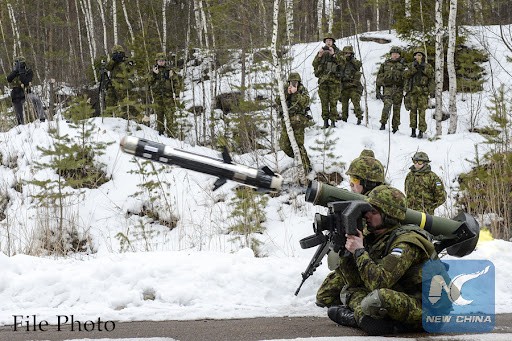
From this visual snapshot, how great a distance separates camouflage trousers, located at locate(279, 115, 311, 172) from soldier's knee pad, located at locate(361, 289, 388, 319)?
8249 mm

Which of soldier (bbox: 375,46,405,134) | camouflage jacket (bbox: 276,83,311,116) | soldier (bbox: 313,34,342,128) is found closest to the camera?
camouflage jacket (bbox: 276,83,311,116)

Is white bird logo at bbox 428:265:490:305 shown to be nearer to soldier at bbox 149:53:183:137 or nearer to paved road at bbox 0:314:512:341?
paved road at bbox 0:314:512:341

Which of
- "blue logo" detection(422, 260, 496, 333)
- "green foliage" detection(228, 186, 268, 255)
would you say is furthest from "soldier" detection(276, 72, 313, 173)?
"blue logo" detection(422, 260, 496, 333)

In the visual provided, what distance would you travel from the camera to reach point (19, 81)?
14531mm

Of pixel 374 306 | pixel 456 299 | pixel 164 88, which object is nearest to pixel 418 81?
→ pixel 164 88

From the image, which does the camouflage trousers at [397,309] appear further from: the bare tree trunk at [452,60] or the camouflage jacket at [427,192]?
the bare tree trunk at [452,60]

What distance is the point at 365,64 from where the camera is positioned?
2000 cm

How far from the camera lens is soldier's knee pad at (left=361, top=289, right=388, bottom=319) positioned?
411 cm

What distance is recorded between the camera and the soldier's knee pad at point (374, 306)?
13.5 feet

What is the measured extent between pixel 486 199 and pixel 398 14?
1096cm

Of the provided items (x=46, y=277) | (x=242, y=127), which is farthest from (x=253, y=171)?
(x=242, y=127)

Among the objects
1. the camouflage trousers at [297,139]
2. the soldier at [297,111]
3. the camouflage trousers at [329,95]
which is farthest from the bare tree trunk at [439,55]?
the camouflage trousers at [297,139]

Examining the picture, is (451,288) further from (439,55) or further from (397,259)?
(439,55)

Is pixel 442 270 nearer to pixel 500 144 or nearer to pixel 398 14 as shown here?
pixel 500 144
